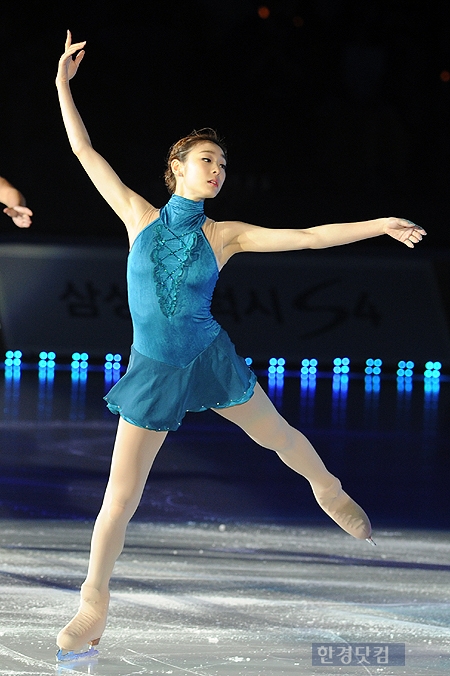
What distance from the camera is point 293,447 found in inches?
141

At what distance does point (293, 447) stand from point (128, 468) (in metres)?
0.57

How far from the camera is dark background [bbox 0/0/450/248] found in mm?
13070

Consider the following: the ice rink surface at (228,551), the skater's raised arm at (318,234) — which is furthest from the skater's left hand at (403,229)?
the ice rink surface at (228,551)

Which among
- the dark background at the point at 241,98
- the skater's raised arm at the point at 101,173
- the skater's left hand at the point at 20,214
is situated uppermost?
the dark background at the point at 241,98

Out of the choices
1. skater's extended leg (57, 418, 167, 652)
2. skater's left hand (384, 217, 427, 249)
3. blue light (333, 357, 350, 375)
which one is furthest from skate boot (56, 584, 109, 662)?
blue light (333, 357, 350, 375)

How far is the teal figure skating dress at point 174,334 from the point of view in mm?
3346

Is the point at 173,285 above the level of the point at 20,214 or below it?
below

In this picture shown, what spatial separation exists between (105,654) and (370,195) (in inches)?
411

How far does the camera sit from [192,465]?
6.70 meters

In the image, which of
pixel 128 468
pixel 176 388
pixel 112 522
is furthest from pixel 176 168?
pixel 112 522

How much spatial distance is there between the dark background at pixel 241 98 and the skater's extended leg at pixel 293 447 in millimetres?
9384

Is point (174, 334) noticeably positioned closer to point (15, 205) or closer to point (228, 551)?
point (15, 205)

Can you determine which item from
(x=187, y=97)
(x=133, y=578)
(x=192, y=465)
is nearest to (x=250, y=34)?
(x=187, y=97)

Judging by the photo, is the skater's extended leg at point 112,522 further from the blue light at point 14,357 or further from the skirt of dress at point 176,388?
the blue light at point 14,357
